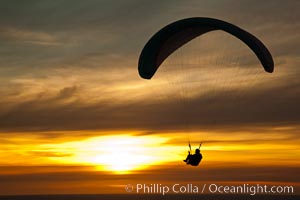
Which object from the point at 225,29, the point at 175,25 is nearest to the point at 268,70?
the point at 225,29

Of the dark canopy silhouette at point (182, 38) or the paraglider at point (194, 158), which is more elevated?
the dark canopy silhouette at point (182, 38)

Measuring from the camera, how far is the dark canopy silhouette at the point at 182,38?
31.4 meters

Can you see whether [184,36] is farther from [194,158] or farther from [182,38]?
[194,158]

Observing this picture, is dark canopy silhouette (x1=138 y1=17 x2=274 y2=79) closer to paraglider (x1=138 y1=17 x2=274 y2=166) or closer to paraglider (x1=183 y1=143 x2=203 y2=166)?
paraglider (x1=138 y1=17 x2=274 y2=166)

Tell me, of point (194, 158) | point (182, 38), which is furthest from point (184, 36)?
point (194, 158)

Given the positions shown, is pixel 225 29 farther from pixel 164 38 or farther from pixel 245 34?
pixel 164 38

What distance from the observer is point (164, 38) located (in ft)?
106

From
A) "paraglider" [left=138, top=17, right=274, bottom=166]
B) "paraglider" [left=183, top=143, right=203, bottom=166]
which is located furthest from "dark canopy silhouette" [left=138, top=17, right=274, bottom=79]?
"paraglider" [left=183, top=143, right=203, bottom=166]

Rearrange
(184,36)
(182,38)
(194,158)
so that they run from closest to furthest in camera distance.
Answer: (194,158) < (184,36) < (182,38)

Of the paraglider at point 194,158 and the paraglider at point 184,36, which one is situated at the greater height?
the paraglider at point 184,36

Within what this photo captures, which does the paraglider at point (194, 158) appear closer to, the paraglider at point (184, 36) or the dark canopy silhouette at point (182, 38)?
the paraglider at point (184, 36)

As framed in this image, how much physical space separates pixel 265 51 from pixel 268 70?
1.01 meters

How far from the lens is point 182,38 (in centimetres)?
3406

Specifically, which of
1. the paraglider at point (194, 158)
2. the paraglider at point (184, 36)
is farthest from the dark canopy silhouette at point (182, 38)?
the paraglider at point (194, 158)
